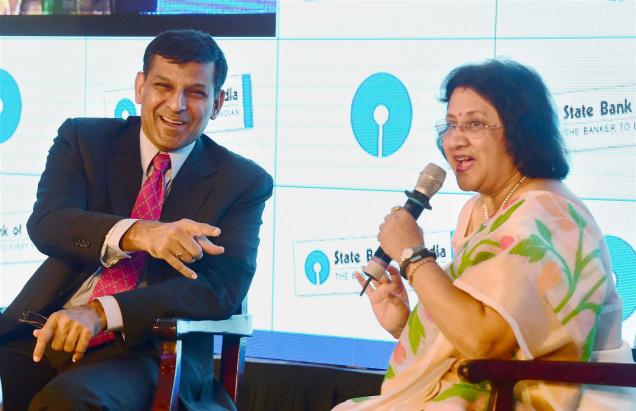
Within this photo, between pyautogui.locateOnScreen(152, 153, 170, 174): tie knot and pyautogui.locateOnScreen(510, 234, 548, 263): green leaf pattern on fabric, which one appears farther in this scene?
pyautogui.locateOnScreen(152, 153, 170, 174): tie knot

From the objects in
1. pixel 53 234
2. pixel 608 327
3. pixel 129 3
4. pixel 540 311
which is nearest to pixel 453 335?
pixel 540 311

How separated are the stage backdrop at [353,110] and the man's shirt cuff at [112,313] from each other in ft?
3.72

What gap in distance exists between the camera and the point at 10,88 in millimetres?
3848

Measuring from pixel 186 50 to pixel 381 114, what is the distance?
0.93 m

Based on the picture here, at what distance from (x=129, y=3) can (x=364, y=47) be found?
1.01 m

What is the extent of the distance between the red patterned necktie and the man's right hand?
0.28m

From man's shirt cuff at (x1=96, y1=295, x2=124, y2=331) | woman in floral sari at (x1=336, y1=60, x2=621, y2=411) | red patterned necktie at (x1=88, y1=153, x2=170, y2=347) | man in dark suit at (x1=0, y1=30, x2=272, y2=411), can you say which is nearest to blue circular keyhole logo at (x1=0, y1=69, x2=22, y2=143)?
man in dark suit at (x1=0, y1=30, x2=272, y2=411)

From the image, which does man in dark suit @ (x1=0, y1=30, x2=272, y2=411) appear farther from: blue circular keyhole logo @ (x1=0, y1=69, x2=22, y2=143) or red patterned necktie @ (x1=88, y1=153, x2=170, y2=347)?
blue circular keyhole logo @ (x1=0, y1=69, x2=22, y2=143)

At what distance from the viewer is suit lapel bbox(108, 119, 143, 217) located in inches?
103

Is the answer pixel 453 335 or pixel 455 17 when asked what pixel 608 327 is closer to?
pixel 453 335


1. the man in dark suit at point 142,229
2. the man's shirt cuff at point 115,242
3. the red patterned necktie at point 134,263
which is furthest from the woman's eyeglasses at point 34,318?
the man's shirt cuff at point 115,242

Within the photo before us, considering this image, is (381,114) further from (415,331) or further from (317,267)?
(415,331)

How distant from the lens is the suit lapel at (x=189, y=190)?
262cm

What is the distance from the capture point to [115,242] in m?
2.36
